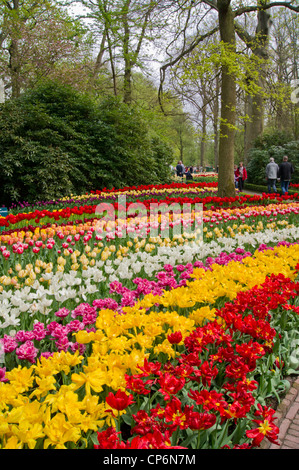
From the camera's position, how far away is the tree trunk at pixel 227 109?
10039 millimetres

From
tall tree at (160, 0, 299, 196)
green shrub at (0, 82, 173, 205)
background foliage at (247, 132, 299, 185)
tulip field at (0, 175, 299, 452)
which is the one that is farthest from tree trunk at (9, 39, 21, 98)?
tulip field at (0, 175, 299, 452)

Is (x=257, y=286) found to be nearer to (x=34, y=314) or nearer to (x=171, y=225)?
(x=34, y=314)

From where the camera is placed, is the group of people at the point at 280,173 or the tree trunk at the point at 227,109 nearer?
the tree trunk at the point at 227,109

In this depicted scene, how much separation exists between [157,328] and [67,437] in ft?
2.50

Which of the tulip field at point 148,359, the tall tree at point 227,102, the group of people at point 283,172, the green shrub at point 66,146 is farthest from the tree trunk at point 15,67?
the tulip field at point 148,359

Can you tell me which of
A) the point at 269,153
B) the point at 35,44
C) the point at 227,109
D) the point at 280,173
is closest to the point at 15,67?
the point at 35,44

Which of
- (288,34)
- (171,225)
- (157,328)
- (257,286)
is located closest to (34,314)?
(157,328)

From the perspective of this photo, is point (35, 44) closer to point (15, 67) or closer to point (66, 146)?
point (15, 67)

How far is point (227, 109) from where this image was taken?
10.5 meters

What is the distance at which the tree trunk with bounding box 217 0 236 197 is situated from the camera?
32.9ft

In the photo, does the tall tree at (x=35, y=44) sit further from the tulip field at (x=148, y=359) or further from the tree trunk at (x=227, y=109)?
the tulip field at (x=148, y=359)

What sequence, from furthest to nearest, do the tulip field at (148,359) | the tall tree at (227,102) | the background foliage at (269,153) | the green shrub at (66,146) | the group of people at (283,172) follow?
the background foliage at (269,153) → the group of people at (283,172) → the green shrub at (66,146) → the tall tree at (227,102) → the tulip field at (148,359)

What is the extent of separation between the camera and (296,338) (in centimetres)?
290
